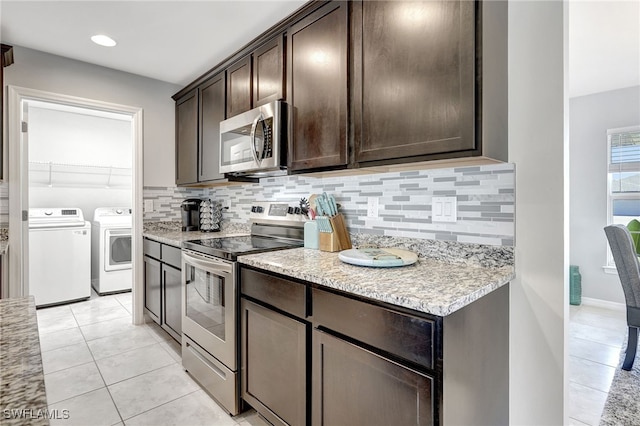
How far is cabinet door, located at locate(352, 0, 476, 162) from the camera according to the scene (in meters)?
1.20

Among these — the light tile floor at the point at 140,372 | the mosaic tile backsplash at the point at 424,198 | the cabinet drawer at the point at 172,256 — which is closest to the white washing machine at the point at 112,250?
the light tile floor at the point at 140,372

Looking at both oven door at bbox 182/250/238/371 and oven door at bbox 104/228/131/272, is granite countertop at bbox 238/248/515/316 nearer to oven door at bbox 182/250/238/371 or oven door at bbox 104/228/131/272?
oven door at bbox 182/250/238/371

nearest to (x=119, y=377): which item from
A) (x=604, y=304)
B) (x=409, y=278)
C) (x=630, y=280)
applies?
(x=409, y=278)

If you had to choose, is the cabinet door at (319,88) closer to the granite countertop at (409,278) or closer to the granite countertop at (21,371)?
the granite countertop at (409,278)

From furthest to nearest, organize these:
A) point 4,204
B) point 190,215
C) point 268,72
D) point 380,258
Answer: point 190,215 → point 4,204 → point 268,72 → point 380,258

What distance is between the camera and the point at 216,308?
191 centimetres

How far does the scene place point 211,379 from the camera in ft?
6.40

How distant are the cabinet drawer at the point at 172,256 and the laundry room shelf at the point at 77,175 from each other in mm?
2634

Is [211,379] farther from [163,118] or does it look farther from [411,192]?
[163,118]

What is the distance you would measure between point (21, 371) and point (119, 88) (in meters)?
3.16

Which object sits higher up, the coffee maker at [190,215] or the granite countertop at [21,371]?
the coffee maker at [190,215]

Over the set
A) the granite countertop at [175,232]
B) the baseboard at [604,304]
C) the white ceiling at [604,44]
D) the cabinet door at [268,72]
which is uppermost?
the white ceiling at [604,44]

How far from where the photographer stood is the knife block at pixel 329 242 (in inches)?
74.8

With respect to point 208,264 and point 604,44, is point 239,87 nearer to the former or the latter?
point 208,264
